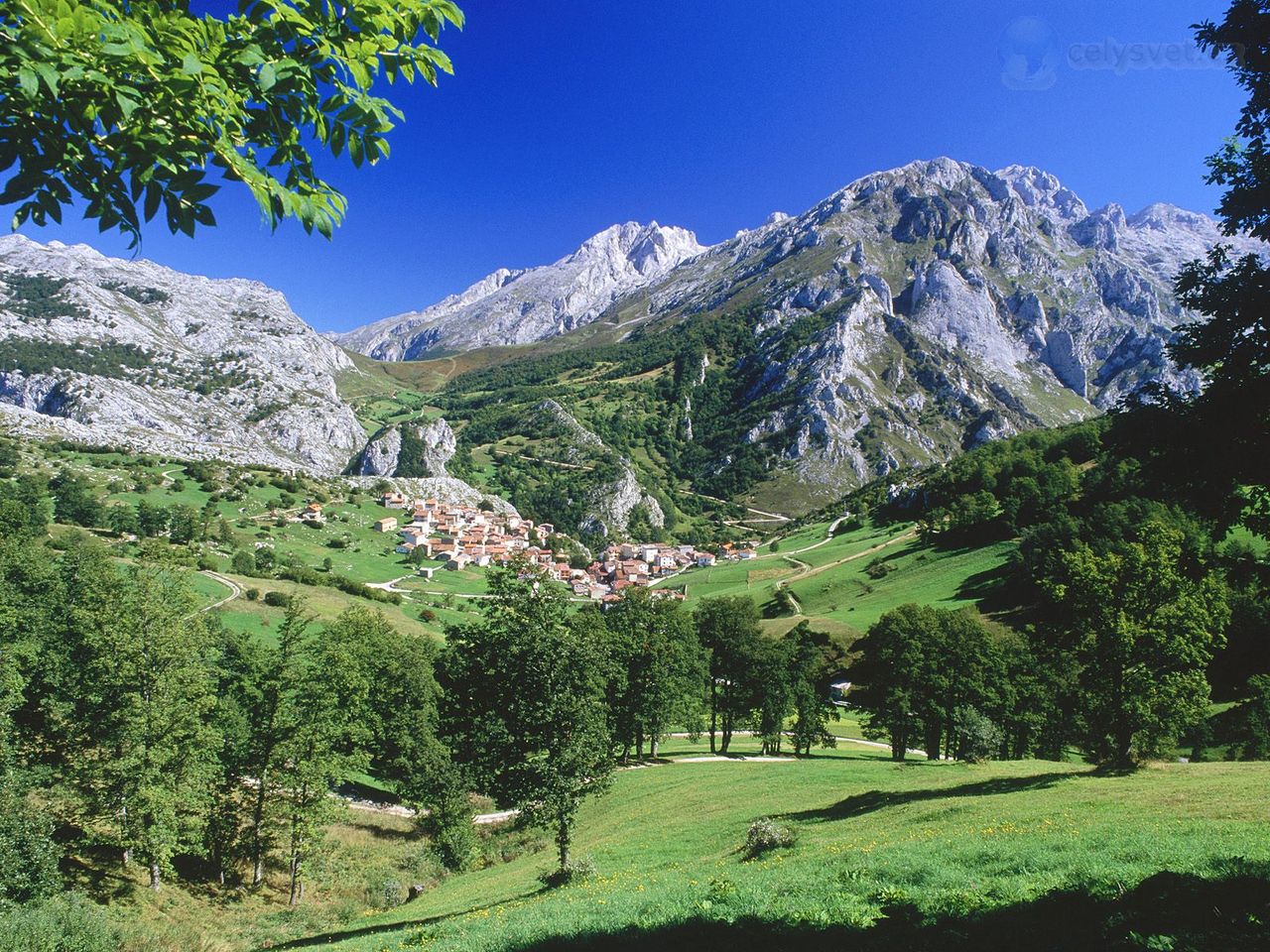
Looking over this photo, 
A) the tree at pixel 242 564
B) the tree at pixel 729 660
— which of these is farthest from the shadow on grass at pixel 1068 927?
the tree at pixel 242 564

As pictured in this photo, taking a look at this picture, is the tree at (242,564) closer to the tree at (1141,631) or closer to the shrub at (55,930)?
the shrub at (55,930)

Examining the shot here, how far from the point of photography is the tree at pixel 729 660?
52.2m

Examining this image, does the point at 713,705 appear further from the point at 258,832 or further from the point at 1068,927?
the point at 1068,927

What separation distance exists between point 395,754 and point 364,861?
13309 mm

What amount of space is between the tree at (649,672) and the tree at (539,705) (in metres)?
24.8

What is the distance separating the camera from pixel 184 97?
11.4 feet

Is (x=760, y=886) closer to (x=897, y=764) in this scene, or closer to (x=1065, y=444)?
(x=897, y=764)

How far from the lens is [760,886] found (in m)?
11.5

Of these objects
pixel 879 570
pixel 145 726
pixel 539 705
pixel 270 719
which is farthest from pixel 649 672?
pixel 879 570

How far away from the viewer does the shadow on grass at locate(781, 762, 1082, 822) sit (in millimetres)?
23297

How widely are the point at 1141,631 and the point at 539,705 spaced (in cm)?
2478

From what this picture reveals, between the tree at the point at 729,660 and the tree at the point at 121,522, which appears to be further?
the tree at the point at 121,522

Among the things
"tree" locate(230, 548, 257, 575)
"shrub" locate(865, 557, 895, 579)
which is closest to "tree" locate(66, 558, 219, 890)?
"tree" locate(230, 548, 257, 575)

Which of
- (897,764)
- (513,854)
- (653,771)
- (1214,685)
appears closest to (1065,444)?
(1214,685)
